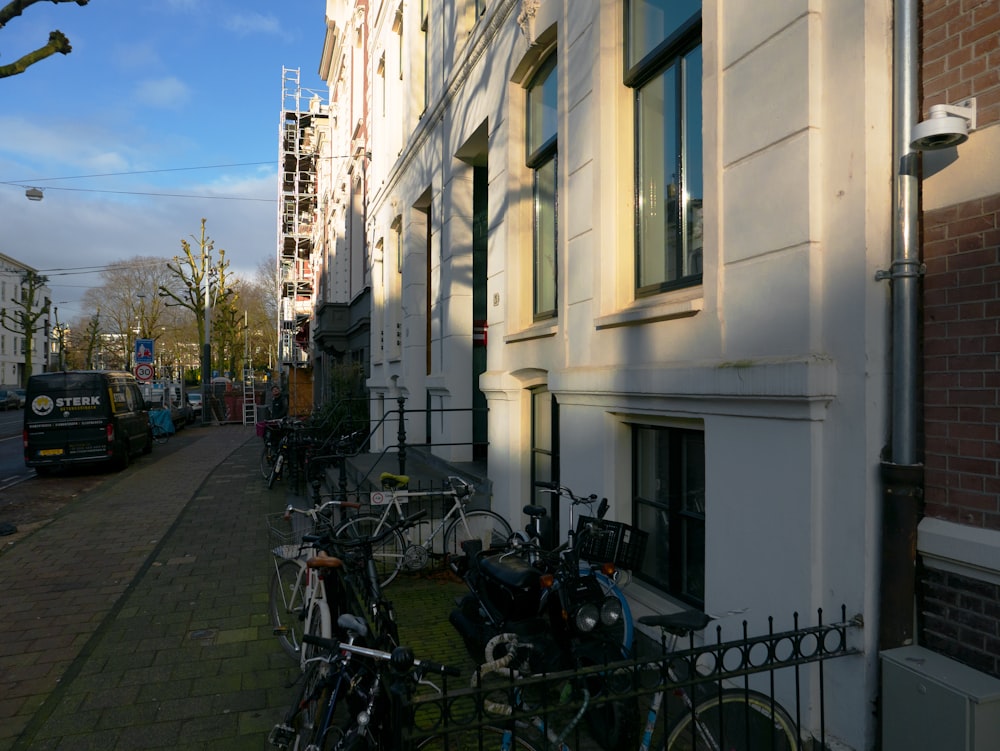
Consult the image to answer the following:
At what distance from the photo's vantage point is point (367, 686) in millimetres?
3457

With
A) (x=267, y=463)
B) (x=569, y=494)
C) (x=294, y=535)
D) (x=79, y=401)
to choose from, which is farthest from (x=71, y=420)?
(x=569, y=494)

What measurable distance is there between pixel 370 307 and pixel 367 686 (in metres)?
13.3

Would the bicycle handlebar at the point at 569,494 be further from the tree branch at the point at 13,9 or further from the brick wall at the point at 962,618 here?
the tree branch at the point at 13,9

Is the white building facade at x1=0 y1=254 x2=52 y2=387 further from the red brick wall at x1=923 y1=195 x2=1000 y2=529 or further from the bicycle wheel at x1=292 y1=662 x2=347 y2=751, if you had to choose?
the red brick wall at x1=923 y1=195 x2=1000 y2=529

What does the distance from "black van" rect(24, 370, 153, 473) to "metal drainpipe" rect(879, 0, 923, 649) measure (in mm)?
16394

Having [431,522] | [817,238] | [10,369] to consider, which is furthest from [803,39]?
[10,369]

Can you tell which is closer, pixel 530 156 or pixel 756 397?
pixel 756 397

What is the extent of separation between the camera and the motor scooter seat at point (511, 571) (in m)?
4.27

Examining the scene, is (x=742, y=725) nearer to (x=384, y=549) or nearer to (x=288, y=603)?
(x=288, y=603)

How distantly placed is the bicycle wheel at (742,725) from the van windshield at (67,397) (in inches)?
629

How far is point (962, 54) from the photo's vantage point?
115 inches

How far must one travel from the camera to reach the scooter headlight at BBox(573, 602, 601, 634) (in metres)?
3.92

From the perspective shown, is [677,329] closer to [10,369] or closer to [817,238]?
[817,238]

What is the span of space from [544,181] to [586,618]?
15.1 feet
